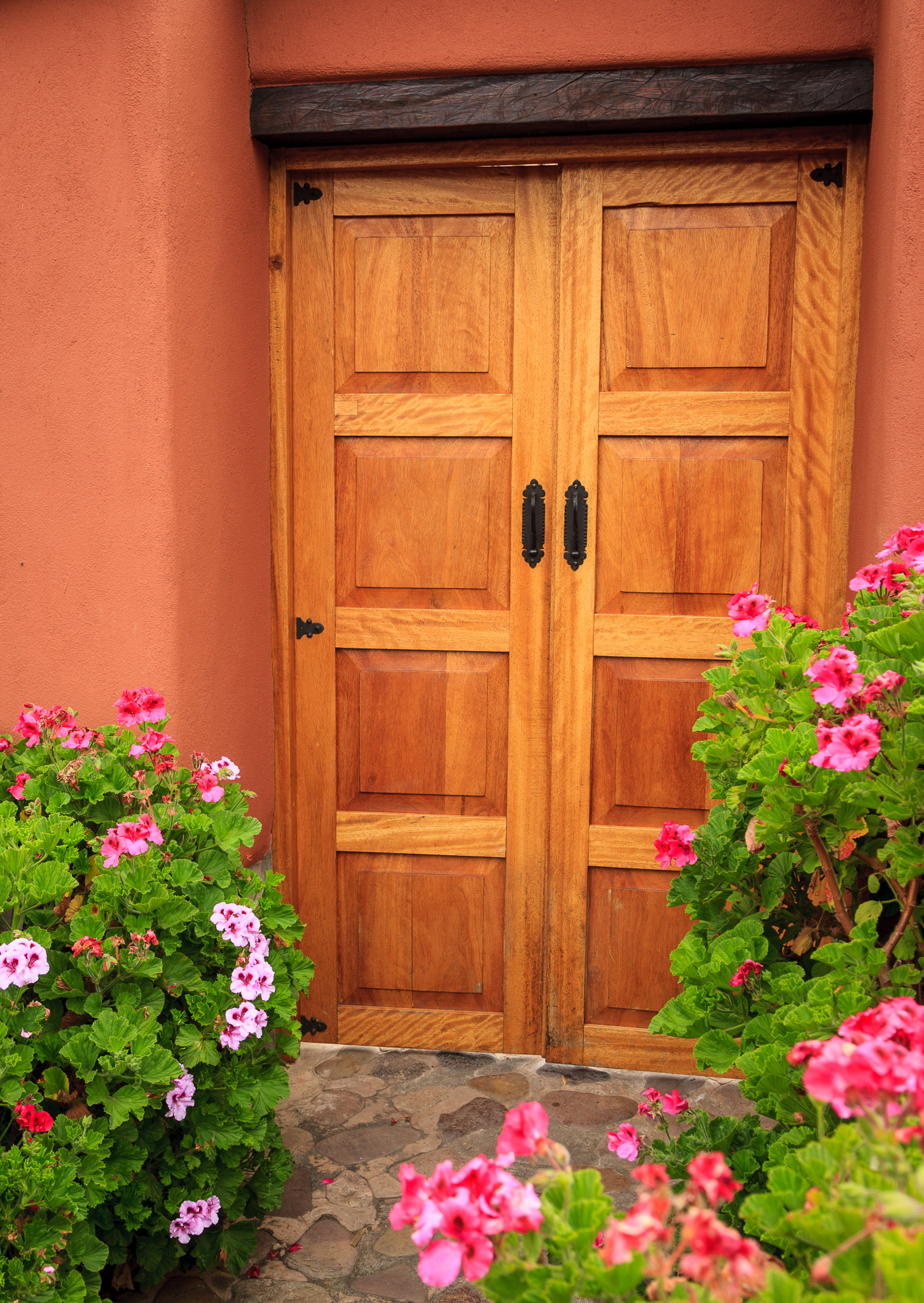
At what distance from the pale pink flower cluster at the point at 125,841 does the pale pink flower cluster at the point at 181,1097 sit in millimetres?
416

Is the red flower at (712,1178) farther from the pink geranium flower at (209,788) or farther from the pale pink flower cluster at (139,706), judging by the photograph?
the pale pink flower cluster at (139,706)

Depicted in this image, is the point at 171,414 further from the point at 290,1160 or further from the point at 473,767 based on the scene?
the point at 290,1160

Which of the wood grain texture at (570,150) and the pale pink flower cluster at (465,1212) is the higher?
the wood grain texture at (570,150)

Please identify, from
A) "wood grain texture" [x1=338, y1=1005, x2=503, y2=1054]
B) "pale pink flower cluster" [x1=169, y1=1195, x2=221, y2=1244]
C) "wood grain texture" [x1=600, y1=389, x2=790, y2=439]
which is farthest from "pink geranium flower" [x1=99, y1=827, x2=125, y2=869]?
"wood grain texture" [x1=600, y1=389, x2=790, y2=439]

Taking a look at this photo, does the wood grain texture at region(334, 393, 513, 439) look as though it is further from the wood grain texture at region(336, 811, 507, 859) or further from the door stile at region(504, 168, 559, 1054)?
the wood grain texture at region(336, 811, 507, 859)

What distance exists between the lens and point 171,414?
2.66 m

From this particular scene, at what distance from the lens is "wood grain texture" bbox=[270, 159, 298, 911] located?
314 centimetres

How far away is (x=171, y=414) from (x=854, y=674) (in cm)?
194

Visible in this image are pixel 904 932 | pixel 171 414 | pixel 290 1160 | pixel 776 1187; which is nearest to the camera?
pixel 776 1187

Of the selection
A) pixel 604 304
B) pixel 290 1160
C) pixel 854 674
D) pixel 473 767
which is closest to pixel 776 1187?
pixel 854 674

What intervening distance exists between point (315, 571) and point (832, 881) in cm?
204

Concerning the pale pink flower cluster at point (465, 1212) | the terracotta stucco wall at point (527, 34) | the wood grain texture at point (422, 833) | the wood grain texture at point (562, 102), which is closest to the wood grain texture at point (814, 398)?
the wood grain texture at point (562, 102)

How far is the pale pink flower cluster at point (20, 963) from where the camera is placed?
1.76 meters

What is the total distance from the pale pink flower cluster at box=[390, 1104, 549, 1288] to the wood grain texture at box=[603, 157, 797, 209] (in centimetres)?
270
